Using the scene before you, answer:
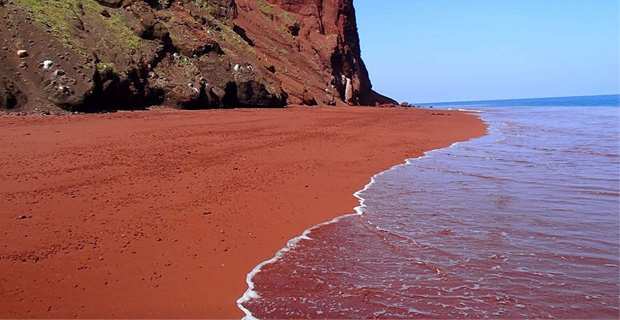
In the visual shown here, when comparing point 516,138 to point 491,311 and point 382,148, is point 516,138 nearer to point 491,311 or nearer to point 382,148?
point 382,148

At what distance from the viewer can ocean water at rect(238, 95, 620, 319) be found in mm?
3674

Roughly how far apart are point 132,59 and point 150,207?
12166mm

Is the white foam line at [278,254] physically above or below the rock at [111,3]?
below

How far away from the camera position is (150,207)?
18.9 feet

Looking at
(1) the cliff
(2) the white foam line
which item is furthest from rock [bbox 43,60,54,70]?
(2) the white foam line

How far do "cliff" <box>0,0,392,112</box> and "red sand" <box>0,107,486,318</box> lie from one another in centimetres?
200

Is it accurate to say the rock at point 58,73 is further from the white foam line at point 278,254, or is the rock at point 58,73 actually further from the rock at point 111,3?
the white foam line at point 278,254

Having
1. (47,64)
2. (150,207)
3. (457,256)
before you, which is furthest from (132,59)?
(457,256)

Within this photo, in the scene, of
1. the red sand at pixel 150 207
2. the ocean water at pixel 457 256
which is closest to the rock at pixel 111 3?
the red sand at pixel 150 207

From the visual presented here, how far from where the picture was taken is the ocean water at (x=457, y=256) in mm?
3674

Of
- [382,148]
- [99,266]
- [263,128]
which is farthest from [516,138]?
[99,266]

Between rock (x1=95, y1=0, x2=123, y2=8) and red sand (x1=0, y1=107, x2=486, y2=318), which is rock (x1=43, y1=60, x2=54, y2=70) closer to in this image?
red sand (x1=0, y1=107, x2=486, y2=318)

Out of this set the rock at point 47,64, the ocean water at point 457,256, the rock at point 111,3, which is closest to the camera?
the ocean water at point 457,256

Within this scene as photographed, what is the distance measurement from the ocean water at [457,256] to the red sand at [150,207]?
408 millimetres
